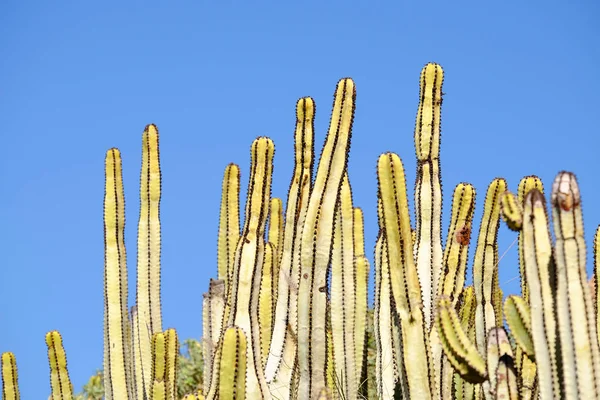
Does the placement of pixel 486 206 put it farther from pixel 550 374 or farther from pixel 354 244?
pixel 550 374

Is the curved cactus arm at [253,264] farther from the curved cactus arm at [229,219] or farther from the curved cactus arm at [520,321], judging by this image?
the curved cactus arm at [520,321]

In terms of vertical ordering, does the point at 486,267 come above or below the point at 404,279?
above

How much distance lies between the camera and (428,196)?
233 inches

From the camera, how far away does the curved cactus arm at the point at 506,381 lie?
4.41m

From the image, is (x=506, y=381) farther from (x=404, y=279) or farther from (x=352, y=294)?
(x=352, y=294)

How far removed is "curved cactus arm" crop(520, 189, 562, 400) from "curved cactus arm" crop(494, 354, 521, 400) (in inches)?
9.3

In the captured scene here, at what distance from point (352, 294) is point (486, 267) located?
1.02m

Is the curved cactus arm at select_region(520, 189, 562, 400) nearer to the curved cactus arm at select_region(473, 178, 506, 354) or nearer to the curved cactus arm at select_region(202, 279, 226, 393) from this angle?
the curved cactus arm at select_region(473, 178, 506, 354)

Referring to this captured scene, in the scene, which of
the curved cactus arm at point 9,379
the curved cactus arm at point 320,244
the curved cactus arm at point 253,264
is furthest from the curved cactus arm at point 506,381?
the curved cactus arm at point 9,379

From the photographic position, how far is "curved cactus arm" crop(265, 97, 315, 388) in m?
5.62

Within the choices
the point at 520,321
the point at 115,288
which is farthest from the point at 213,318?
the point at 520,321

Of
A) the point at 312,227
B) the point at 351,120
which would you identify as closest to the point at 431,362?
the point at 312,227

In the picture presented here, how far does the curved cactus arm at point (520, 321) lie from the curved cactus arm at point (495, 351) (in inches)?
3.7

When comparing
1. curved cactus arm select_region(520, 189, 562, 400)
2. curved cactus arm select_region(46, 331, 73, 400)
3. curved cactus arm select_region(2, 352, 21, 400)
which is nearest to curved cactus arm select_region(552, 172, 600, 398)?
curved cactus arm select_region(520, 189, 562, 400)
